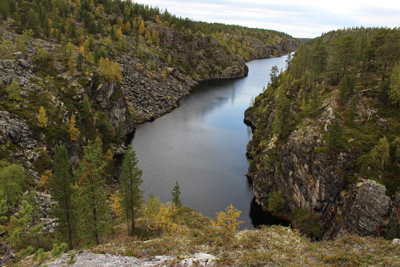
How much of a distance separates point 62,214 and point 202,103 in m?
117

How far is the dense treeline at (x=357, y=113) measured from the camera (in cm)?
4234

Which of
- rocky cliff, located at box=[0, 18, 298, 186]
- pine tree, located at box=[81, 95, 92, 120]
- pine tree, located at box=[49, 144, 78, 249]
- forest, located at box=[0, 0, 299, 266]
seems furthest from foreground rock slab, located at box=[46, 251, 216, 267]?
pine tree, located at box=[81, 95, 92, 120]

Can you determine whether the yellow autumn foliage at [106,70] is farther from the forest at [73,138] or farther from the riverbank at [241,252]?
the riverbank at [241,252]

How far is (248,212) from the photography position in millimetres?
59469

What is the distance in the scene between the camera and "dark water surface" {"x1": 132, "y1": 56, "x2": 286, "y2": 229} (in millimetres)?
62250

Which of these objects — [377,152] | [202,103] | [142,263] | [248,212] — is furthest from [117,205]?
[202,103]

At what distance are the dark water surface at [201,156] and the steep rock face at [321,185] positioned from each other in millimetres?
7034

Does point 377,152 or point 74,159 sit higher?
point 377,152

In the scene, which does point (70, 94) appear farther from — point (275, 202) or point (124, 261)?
point (124, 261)

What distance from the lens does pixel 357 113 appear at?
54.2 meters

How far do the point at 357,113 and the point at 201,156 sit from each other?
46059mm

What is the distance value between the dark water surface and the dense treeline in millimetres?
9162

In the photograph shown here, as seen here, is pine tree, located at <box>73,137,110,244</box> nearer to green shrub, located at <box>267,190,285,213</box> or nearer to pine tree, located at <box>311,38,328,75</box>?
green shrub, located at <box>267,190,285,213</box>

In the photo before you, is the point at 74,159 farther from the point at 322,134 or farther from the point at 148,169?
the point at 322,134
